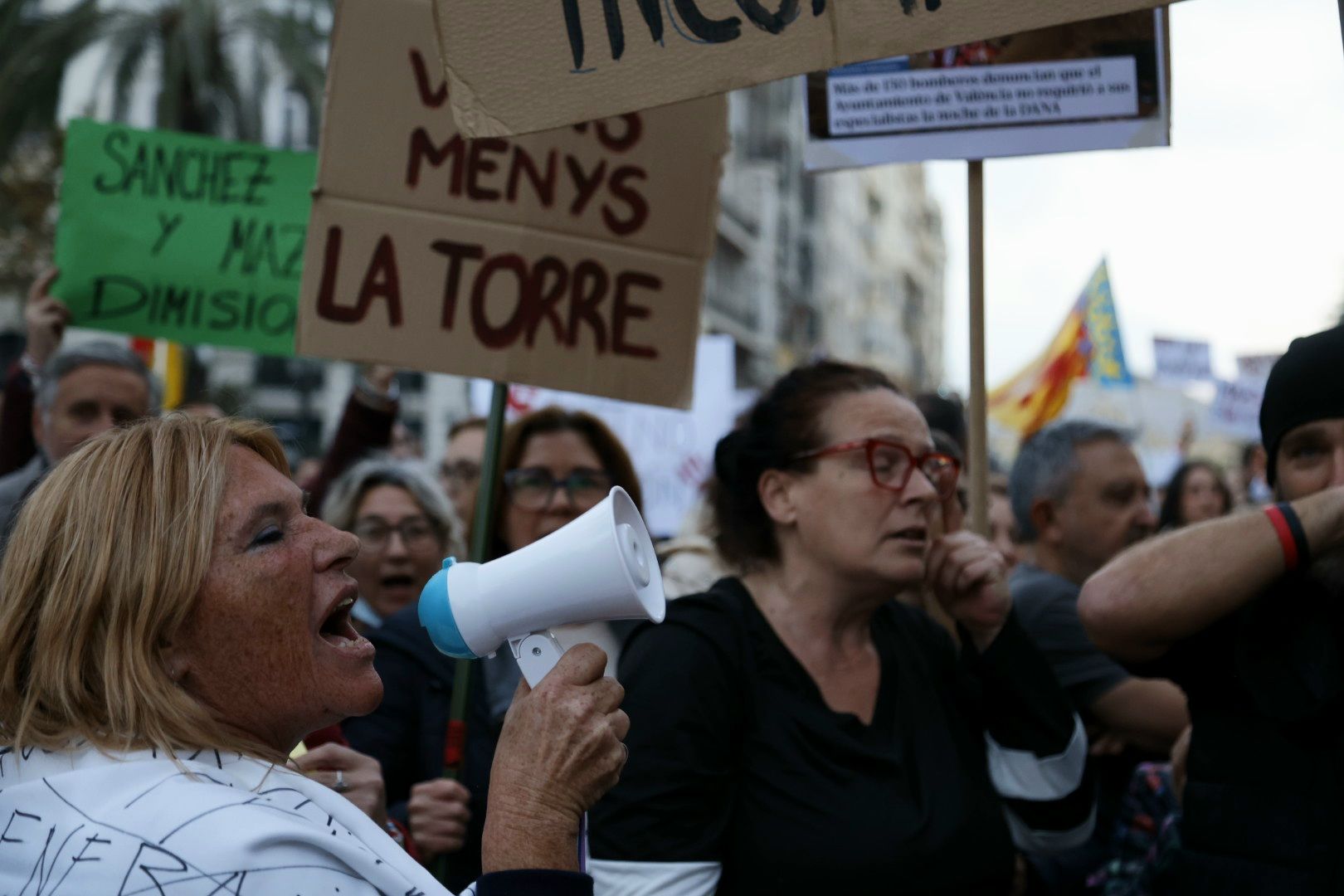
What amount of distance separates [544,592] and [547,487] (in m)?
2.32

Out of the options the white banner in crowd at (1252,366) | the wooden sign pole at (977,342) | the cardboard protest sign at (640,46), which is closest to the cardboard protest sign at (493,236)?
the wooden sign pole at (977,342)

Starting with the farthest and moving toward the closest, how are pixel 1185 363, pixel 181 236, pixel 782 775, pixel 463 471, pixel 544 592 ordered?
pixel 1185 363 → pixel 463 471 → pixel 181 236 → pixel 782 775 → pixel 544 592

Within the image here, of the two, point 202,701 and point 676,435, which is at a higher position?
point 676,435

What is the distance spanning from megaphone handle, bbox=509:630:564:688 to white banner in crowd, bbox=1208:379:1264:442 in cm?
869

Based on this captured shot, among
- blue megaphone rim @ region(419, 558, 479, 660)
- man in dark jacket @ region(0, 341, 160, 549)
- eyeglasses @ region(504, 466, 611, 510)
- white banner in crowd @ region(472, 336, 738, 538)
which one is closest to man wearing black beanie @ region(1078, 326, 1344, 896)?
blue megaphone rim @ region(419, 558, 479, 660)

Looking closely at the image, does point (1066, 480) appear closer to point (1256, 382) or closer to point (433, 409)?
point (1256, 382)

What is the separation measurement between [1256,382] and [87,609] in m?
9.25

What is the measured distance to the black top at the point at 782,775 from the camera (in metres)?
2.57

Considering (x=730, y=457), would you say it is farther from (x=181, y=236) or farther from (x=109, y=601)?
(x=181, y=236)

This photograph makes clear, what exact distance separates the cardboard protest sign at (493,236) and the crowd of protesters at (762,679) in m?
0.39

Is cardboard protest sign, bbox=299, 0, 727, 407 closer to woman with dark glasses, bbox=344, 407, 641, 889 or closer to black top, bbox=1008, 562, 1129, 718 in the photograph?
woman with dark glasses, bbox=344, 407, 641, 889

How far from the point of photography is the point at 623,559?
76.1 inches

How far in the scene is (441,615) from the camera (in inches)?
77.9

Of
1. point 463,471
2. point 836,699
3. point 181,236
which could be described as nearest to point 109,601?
point 836,699
